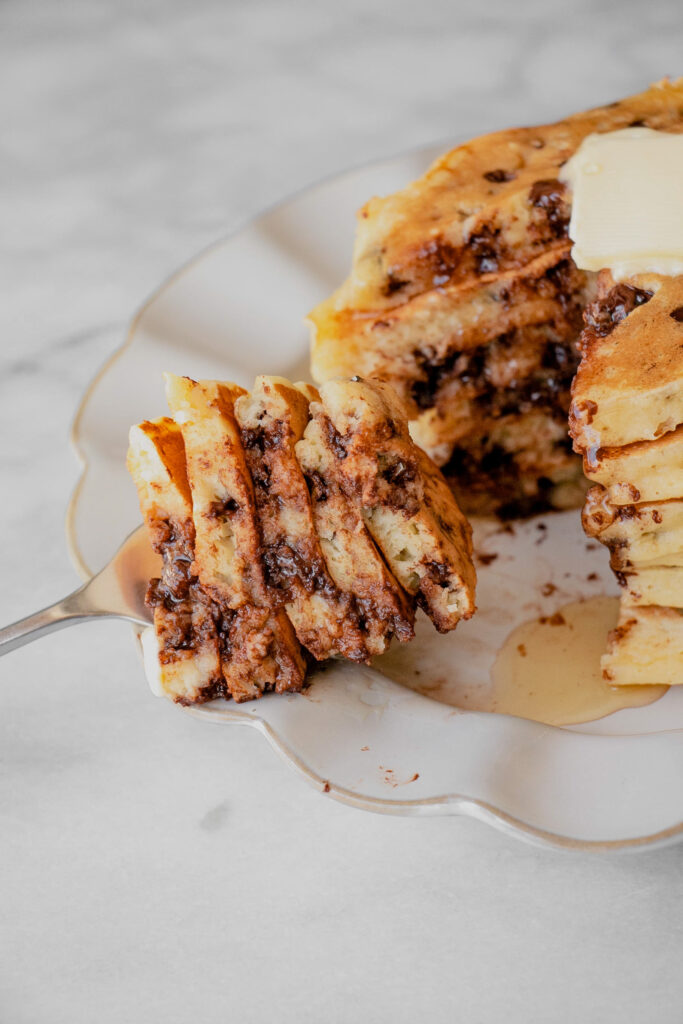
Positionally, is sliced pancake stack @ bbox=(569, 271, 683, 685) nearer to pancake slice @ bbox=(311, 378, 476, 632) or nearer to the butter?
the butter

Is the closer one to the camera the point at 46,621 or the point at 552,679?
the point at 46,621

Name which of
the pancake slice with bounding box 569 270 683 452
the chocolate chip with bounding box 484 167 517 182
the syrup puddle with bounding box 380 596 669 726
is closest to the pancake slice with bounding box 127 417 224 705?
the syrup puddle with bounding box 380 596 669 726

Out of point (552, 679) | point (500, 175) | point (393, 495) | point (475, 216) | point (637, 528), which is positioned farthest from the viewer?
point (500, 175)

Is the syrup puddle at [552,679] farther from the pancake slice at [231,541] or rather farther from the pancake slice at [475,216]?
the pancake slice at [475,216]

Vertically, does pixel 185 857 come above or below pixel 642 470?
below

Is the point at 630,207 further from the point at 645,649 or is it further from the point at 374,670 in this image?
the point at 374,670

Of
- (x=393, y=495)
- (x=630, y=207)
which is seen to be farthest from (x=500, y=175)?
(x=393, y=495)

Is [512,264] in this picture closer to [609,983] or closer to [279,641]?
[279,641]
